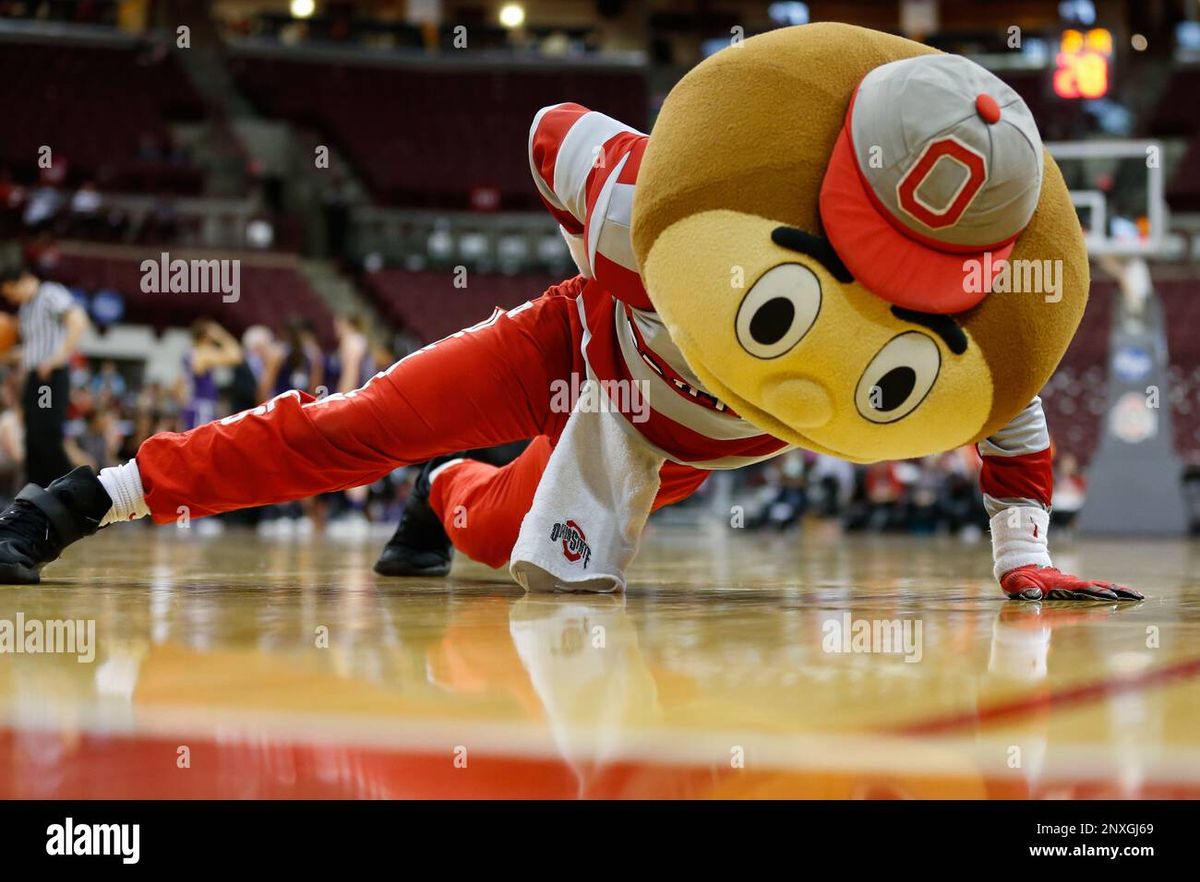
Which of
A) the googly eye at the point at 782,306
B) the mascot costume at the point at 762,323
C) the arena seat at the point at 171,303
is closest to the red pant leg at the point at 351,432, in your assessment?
the mascot costume at the point at 762,323

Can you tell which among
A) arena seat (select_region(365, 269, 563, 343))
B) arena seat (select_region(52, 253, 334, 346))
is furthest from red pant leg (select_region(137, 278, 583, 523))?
arena seat (select_region(365, 269, 563, 343))

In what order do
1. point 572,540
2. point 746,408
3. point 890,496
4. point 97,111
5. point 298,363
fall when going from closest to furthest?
1. point 746,408
2. point 572,540
3. point 298,363
4. point 890,496
5. point 97,111

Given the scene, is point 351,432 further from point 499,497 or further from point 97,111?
point 97,111

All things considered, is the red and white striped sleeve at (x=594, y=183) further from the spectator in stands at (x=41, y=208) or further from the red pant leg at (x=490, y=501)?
the spectator in stands at (x=41, y=208)

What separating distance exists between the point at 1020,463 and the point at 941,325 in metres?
0.49

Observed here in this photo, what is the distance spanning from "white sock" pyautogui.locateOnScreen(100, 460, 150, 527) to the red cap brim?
1.10m

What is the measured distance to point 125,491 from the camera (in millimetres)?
1894

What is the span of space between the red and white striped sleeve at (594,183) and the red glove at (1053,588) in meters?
0.70

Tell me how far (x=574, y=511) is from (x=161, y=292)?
38.2ft

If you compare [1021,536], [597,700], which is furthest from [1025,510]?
[597,700]

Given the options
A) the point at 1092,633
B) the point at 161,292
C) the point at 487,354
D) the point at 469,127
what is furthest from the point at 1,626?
the point at 469,127

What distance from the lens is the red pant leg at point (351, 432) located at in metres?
1.87

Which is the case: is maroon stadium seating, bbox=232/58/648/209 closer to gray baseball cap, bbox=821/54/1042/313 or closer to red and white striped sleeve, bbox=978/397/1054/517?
red and white striped sleeve, bbox=978/397/1054/517

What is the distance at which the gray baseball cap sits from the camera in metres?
1.34
